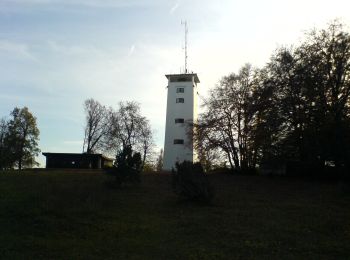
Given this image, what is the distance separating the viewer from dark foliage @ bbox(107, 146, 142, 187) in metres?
26.9

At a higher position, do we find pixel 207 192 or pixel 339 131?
pixel 339 131

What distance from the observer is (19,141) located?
56188mm

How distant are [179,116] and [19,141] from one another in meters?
22.0

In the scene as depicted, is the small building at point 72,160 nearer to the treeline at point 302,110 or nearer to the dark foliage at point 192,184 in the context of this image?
the treeline at point 302,110

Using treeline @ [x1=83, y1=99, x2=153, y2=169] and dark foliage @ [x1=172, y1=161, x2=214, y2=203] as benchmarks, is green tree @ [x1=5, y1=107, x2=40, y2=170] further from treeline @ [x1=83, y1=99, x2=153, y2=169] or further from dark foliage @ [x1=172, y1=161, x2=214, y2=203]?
dark foliage @ [x1=172, y1=161, x2=214, y2=203]

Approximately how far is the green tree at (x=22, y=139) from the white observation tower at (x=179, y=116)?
19666 millimetres

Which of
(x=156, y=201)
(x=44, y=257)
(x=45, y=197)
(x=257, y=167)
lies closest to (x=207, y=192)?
(x=156, y=201)

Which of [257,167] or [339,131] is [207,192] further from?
[257,167]

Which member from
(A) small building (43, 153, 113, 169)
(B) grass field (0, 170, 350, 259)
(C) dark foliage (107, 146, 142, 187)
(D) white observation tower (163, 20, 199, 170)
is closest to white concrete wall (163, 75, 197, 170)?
(D) white observation tower (163, 20, 199, 170)

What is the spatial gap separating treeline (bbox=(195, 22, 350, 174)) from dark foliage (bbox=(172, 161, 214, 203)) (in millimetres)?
12708

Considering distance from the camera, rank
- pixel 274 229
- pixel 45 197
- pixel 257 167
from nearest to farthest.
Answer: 1. pixel 274 229
2. pixel 45 197
3. pixel 257 167

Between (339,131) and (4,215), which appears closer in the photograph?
(4,215)

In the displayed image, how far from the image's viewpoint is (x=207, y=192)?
72.6ft

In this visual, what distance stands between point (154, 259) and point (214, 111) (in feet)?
99.0
